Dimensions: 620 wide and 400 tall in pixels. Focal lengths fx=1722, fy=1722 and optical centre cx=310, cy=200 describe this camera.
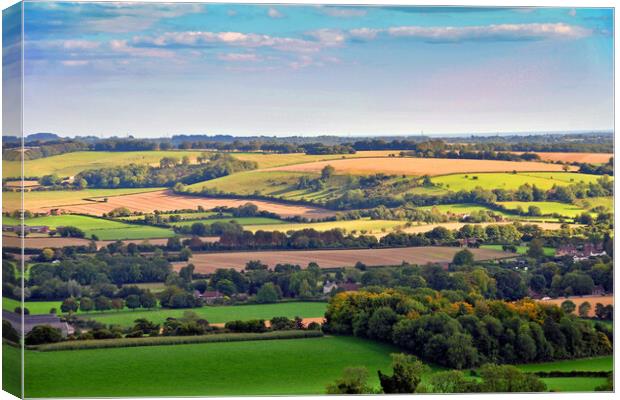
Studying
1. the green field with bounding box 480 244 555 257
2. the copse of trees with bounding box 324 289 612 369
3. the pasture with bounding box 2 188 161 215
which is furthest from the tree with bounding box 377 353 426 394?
the pasture with bounding box 2 188 161 215

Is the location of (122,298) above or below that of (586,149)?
below

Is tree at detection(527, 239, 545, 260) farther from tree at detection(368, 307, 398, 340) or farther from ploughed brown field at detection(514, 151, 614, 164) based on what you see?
tree at detection(368, 307, 398, 340)

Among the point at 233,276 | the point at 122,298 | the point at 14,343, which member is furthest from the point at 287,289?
the point at 14,343

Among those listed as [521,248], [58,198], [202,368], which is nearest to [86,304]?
[58,198]

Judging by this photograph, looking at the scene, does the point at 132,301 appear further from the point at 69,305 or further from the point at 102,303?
the point at 69,305

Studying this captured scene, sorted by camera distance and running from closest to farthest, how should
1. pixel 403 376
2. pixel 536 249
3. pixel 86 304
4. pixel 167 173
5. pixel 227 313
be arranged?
pixel 86 304, pixel 403 376, pixel 227 313, pixel 167 173, pixel 536 249

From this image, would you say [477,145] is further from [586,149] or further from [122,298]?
[122,298]

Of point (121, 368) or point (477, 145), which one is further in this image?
point (477, 145)
